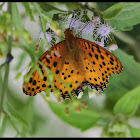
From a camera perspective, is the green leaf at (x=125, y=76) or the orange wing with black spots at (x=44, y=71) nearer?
the orange wing with black spots at (x=44, y=71)

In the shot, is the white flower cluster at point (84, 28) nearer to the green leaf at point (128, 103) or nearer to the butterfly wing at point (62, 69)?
the butterfly wing at point (62, 69)

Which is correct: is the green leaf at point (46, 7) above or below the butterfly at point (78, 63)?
above

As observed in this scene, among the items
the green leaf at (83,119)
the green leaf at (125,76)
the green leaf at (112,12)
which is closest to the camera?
the green leaf at (112,12)

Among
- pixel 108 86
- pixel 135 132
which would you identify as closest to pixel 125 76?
pixel 108 86

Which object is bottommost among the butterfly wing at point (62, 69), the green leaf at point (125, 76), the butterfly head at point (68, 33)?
the green leaf at point (125, 76)

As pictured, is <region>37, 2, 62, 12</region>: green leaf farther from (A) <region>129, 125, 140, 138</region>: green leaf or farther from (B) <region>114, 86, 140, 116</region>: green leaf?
(A) <region>129, 125, 140, 138</region>: green leaf

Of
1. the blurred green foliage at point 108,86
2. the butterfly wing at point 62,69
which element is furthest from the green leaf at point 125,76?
the butterfly wing at point 62,69

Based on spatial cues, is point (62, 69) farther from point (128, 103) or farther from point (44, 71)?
point (128, 103)
